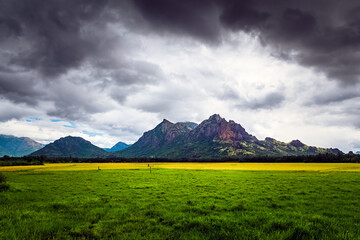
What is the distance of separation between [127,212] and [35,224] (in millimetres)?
5289

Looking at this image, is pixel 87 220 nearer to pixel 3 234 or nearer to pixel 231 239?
pixel 3 234

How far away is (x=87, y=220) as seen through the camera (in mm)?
11305

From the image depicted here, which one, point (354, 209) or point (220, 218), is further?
point (354, 209)

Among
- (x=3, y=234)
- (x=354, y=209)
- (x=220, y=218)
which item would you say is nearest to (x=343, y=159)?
(x=354, y=209)

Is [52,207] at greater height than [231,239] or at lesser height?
lesser

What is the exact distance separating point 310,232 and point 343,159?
18484 cm

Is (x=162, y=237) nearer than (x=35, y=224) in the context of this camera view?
Yes

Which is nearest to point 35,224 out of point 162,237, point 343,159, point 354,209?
point 162,237

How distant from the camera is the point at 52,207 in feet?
47.9

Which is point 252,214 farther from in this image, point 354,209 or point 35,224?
point 35,224

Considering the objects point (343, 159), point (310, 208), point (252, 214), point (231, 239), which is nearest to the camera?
point (231, 239)

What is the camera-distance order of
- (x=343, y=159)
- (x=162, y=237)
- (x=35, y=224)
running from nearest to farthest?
(x=162, y=237), (x=35, y=224), (x=343, y=159)

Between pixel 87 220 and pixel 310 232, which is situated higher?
pixel 310 232

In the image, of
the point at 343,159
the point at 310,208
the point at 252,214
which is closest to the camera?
the point at 252,214
